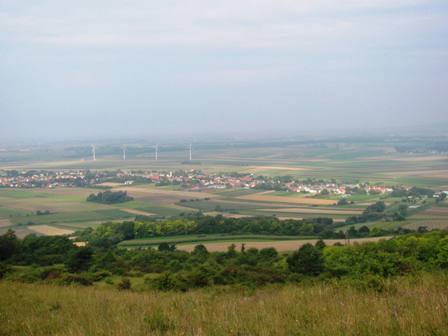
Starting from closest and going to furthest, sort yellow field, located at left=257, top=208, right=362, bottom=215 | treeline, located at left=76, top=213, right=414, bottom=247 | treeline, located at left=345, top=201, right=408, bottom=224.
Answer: treeline, located at left=76, top=213, right=414, bottom=247 → treeline, located at left=345, top=201, right=408, bottom=224 → yellow field, located at left=257, top=208, right=362, bottom=215

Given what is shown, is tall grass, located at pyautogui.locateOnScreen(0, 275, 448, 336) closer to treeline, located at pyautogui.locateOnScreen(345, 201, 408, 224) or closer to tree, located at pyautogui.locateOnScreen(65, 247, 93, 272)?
tree, located at pyautogui.locateOnScreen(65, 247, 93, 272)

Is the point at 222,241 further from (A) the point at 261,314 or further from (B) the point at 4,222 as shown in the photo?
(A) the point at 261,314

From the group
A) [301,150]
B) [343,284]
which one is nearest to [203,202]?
[343,284]

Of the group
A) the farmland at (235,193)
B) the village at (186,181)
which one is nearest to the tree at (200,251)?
the farmland at (235,193)

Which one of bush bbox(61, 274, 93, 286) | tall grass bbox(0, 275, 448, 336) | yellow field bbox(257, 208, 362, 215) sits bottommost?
yellow field bbox(257, 208, 362, 215)

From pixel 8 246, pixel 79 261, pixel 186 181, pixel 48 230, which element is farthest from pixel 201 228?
pixel 186 181

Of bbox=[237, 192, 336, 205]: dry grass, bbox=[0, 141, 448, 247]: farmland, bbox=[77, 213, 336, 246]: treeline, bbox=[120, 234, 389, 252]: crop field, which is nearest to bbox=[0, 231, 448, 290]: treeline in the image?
bbox=[120, 234, 389, 252]: crop field

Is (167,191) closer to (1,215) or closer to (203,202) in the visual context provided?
(203,202)
